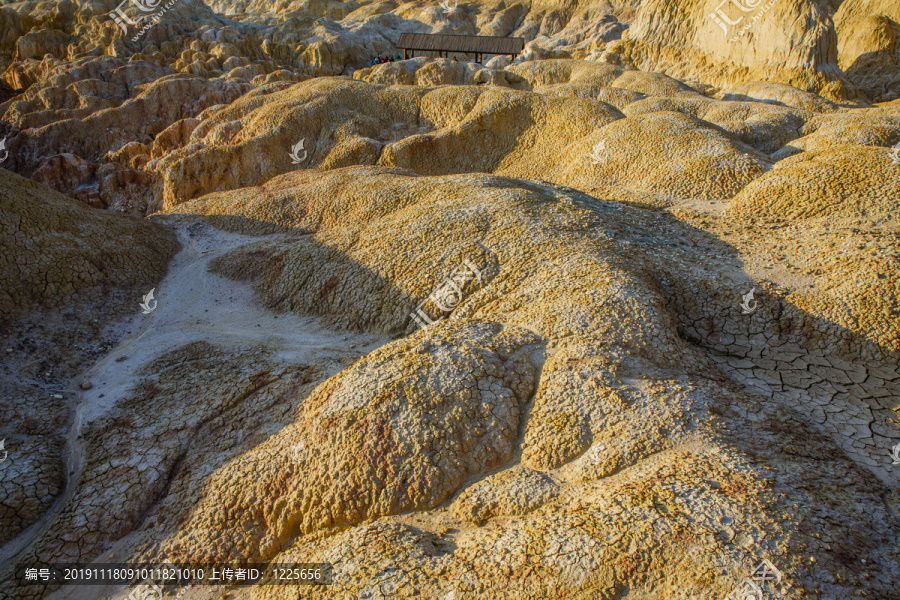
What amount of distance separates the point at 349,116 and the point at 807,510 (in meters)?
19.1

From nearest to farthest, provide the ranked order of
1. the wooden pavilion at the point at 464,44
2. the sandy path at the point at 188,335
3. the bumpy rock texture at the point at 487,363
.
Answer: the bumpy rock texture at the point at 487,363, the sandy path at the point at 188,335, the wooden pavilion at the point at 464,44

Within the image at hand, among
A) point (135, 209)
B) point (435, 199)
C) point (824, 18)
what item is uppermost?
point (824, 18)

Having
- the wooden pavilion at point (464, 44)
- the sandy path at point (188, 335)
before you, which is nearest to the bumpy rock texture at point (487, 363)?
the sandy path at point (188, 335)

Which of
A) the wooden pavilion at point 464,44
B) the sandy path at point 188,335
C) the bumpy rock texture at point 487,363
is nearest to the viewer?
the bumpy rock texture at point 487,363

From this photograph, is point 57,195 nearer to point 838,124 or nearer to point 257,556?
point 257,556

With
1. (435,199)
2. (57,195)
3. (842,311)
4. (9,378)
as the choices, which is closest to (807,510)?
(842,311)

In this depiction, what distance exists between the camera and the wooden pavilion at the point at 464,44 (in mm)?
35469

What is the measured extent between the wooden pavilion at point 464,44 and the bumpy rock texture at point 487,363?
1905 cm

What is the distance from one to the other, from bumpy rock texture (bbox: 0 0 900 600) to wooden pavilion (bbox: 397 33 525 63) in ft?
62.5

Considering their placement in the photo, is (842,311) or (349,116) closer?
(842,311)

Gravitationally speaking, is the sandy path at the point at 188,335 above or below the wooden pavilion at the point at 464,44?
below

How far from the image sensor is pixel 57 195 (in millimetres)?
12672

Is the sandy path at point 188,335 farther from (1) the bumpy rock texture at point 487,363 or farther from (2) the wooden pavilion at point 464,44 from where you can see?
(2) the wooden pavilion at point 464,44

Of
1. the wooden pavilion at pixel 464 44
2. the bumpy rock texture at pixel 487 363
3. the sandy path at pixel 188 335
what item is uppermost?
the wooden pavilion at pixel 464 44
